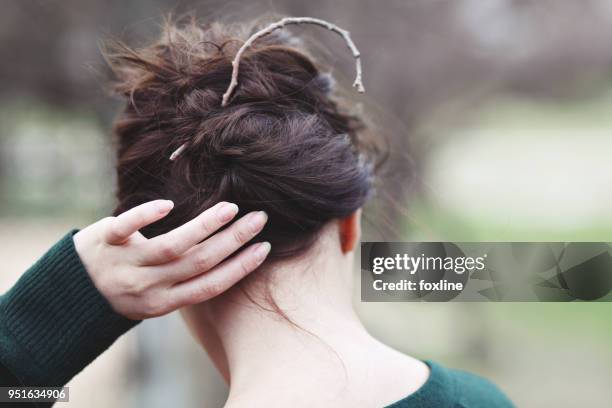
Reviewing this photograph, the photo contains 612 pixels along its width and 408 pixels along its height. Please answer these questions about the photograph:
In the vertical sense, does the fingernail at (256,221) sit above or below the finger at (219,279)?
above

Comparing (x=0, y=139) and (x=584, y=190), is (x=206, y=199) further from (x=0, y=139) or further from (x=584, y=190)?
(x=0, y=139)

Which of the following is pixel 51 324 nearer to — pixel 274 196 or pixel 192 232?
pixel 192 232

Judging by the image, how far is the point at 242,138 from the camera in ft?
4.58

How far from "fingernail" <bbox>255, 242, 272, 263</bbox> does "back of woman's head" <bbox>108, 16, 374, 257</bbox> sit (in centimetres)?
4

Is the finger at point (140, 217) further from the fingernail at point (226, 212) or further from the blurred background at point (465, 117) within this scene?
the blurred background at point (465, 117)

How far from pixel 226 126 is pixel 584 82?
14.5ft

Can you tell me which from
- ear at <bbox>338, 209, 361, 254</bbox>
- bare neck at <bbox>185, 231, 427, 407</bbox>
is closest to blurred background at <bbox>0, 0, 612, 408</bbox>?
ear at <bbox>338, 209, 361, 254</bbox>

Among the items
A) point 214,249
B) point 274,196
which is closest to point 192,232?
point 214,249

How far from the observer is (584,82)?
16.7ft

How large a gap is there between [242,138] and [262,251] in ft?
0.80

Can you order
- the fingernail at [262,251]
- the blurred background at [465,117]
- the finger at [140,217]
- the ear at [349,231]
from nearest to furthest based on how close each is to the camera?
1. the finger at [140,217]
2. the fingernail at [262,251]
3. the ear at [349,231]
4. the blurred background at [465,117]

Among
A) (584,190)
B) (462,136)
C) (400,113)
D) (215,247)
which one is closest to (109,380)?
(400,113)

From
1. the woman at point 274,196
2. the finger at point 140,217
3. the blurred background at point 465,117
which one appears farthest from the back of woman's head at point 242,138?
the blurred background at point 465,117

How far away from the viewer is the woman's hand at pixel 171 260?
1308 millimetres
